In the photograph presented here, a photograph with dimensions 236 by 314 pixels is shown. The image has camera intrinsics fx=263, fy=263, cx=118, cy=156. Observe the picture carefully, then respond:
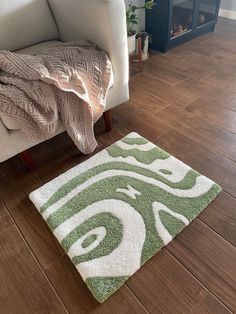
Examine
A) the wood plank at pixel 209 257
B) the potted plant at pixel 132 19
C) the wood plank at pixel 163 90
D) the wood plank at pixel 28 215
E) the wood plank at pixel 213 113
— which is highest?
the potted plant at pixel 132 19

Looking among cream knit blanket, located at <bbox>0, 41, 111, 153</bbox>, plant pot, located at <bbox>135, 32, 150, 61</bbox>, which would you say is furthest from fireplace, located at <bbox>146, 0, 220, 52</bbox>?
cream knit blanket, located at <bbox>0, 41, 111, 153</bbox>

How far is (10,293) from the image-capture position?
0.91m

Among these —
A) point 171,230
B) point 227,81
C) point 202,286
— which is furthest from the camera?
point 227,81

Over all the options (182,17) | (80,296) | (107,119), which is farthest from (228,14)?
(80,296)

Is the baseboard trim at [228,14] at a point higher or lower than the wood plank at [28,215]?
higher

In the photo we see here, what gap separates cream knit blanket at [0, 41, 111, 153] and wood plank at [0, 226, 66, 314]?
47cm

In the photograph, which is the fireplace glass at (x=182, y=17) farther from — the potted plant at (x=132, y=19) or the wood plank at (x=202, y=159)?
the wood plank at (x=202, y=159)

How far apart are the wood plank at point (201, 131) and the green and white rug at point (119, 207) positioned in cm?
22

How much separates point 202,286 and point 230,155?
2.18 ft

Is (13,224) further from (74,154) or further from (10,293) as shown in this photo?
(74,154)

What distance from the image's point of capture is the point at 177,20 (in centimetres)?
216

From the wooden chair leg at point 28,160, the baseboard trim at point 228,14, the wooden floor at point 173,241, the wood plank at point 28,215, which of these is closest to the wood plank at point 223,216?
the wooden floor at point 173,241

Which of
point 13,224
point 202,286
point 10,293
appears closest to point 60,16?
point 13,224

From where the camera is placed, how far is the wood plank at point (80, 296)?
846 millimetres
